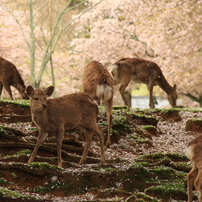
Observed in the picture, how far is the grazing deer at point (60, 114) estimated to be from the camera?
6.56 metres

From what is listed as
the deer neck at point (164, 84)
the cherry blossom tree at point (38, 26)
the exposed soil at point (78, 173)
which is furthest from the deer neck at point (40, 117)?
the cherry blossom tree at point (38, 26)

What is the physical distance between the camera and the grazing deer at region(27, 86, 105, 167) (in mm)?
6559

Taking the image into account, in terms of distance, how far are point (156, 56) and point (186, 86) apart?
332 cm

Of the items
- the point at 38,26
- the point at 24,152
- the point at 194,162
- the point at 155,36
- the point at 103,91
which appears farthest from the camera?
the point at 38,26

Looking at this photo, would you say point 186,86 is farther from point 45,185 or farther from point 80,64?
point 45,185

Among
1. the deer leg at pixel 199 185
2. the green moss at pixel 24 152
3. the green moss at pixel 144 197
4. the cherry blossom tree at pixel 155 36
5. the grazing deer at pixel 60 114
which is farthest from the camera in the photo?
the cherry blossom tree at pixel 155 36

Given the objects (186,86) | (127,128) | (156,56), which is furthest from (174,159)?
(156,56)

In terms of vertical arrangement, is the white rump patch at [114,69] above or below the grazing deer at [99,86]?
above

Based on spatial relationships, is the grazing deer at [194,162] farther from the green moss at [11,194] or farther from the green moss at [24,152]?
the green moss at [24,152]

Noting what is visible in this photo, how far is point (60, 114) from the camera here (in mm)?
7031

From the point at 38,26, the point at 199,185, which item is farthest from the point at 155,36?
the point at 199,185

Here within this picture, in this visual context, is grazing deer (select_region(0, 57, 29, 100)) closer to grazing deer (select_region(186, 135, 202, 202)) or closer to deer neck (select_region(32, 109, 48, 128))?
deer neck (select_region(32, 109, 48, 128))

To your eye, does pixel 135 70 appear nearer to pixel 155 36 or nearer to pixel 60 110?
pixel 60 110

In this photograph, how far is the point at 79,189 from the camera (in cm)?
645
